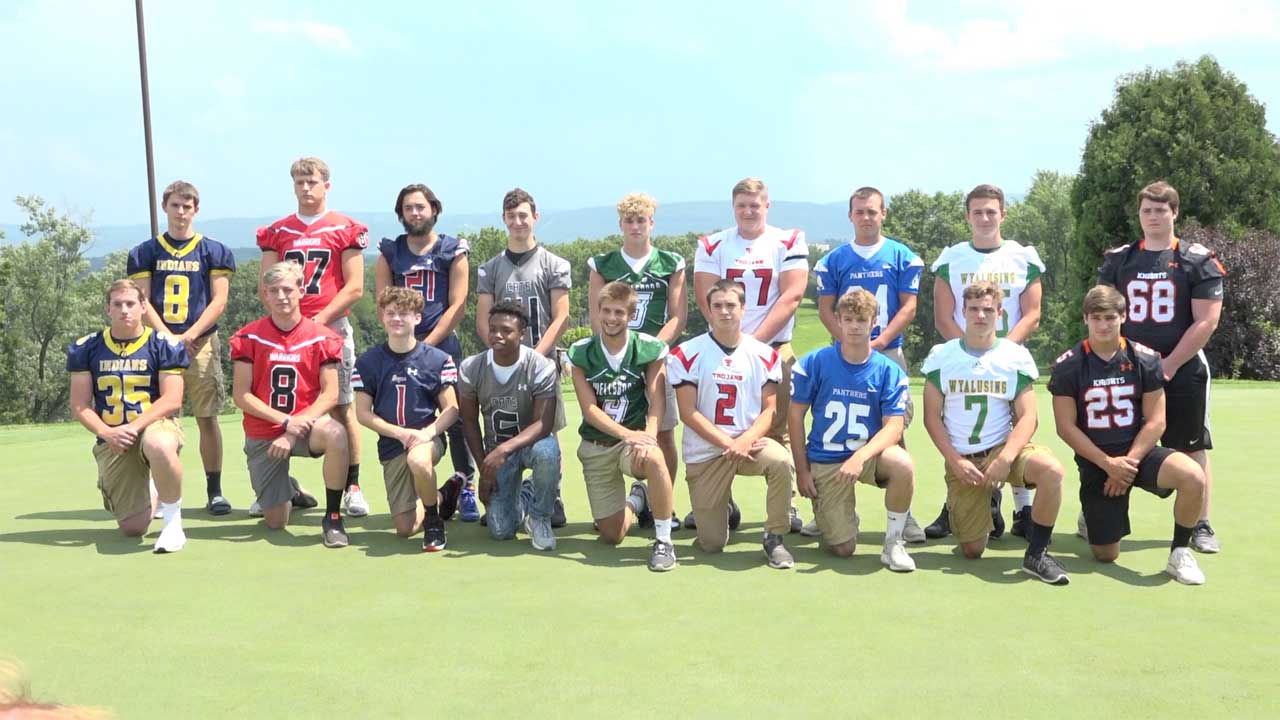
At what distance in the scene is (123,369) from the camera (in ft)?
20.8

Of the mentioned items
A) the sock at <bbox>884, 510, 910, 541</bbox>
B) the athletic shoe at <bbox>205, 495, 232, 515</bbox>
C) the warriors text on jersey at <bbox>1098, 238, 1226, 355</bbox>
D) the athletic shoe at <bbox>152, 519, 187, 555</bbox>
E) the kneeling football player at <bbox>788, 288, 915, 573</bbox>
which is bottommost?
the athletic shoe at <bbox>205, 495, 232, 515</bbox>

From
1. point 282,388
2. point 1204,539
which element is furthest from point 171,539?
point 1204,539

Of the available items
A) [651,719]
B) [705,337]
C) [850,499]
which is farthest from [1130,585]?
[651,719]

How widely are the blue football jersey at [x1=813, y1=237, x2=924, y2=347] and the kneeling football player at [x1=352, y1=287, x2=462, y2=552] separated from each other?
8.00ft

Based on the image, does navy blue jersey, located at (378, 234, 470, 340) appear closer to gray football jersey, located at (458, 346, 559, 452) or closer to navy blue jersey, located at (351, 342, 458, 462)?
navy blue jersey, located at (351, 342, 458, 462)

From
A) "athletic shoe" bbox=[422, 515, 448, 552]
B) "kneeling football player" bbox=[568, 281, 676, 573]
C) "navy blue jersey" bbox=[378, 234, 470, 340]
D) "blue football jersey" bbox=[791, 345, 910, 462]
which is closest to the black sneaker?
"athletic shoe" bbox=[422, 515, 448, 552]

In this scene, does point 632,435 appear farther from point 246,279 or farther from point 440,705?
point 246,279

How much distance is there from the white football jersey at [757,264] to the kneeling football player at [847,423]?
28.7 inches

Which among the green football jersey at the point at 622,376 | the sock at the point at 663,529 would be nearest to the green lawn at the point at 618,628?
the sock at the point at 663,529

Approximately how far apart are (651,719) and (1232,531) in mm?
4259

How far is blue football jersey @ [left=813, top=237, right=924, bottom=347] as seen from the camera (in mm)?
6676

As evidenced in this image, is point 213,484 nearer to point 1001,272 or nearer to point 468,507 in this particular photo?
point 468,507

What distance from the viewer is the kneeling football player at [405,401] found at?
6301mm

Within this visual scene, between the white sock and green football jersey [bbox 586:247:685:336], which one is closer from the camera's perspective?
the white sock
